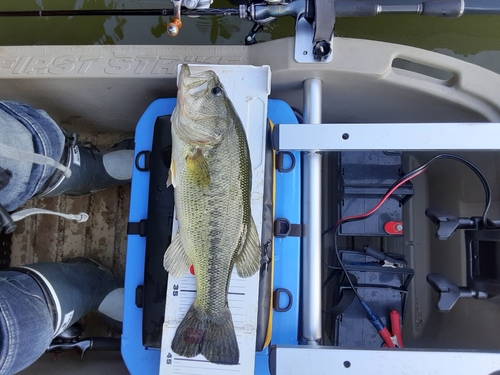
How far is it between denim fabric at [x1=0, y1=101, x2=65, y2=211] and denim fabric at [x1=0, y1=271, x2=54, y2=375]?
277 millimetres

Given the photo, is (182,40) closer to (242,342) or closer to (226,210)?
(226,210)

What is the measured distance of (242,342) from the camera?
4.60 feet

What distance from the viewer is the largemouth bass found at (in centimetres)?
138

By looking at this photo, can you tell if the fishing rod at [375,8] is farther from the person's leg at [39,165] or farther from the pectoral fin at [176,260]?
the pectoral fin at [176,260]

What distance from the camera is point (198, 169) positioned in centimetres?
140

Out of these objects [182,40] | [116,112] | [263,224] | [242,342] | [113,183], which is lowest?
[242,342]

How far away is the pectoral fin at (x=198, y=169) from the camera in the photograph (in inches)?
54.9

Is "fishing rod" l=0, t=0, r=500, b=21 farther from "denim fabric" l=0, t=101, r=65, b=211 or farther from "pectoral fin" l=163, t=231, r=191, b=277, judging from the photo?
"pectoral fin" l=163, t=231, r=191, b=277

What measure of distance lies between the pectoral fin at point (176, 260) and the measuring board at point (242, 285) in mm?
46

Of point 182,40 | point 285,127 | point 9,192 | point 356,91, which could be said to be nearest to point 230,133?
point 285,127

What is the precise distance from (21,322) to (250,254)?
78cm

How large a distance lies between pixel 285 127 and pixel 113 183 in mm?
1189

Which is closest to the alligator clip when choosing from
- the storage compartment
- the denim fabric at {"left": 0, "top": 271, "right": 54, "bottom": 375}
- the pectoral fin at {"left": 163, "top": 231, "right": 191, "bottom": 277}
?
the storage compartment

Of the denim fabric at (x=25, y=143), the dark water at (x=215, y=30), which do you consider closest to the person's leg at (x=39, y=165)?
the denim fabric at (x=25, y=143)
